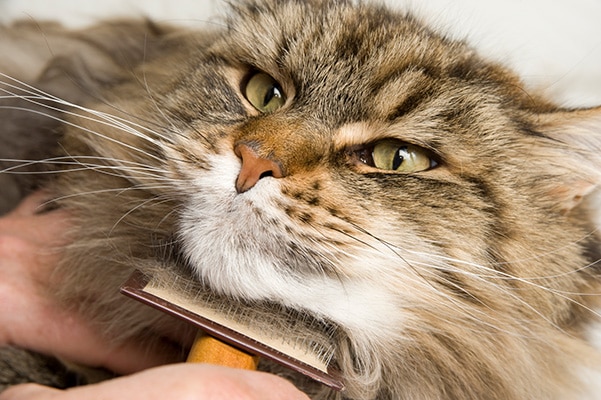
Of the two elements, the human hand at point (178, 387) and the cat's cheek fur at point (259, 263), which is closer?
the human hand at point (178, 387)

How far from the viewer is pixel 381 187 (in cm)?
107

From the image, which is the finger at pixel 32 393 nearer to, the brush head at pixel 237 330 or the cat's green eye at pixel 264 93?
the brush head at pixel 237 330

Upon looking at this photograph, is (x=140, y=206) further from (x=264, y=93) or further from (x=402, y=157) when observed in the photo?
(x=402, y=157)

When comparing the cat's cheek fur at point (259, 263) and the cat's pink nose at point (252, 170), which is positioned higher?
the cat's pink nose at point (252, 170)

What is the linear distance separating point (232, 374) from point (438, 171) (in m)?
0.53

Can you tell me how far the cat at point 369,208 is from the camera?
1.01m

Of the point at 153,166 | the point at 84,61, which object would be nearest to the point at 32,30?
the point at 84,61

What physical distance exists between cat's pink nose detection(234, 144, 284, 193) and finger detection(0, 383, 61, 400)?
0.39 meters

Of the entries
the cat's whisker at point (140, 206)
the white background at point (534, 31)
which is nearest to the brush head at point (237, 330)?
the cat's whisker at point (140, 206)

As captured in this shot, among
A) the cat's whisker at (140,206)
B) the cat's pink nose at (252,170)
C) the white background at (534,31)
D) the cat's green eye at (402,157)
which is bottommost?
the cat's whisker at (140,206)

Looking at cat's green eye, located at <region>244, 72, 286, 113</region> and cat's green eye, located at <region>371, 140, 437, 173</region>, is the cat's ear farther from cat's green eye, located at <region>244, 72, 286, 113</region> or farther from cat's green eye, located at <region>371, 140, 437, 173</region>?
cat's green eye, located at <region>244, 72, 286, 113</region>

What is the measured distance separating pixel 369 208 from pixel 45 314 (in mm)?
753

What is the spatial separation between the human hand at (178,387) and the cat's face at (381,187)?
0.20 metres

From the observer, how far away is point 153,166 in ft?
3.80
